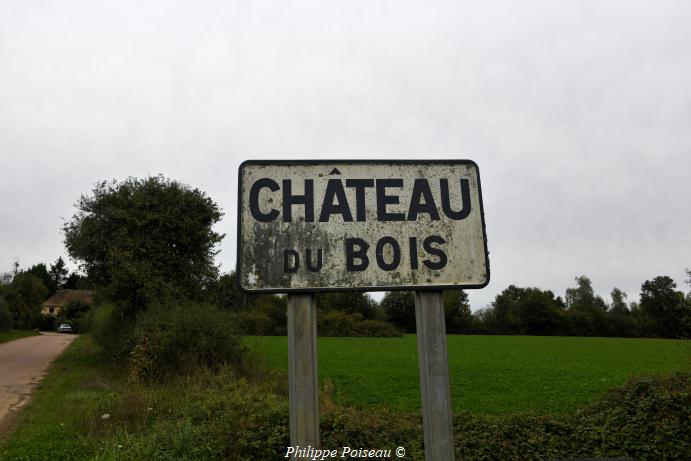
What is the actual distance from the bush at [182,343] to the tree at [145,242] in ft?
10.5

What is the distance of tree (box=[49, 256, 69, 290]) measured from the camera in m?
106

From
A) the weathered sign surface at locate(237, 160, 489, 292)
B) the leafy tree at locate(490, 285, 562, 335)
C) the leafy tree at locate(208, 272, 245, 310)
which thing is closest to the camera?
the weathered sign surface at locate(237, 160, 489, 292)

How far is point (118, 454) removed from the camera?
638 centimetres

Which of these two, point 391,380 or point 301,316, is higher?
point 301,316

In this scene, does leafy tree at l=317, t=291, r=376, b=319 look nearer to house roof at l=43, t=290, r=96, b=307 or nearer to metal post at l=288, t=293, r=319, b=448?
house roof at l=43, t=290, r=96, b=307

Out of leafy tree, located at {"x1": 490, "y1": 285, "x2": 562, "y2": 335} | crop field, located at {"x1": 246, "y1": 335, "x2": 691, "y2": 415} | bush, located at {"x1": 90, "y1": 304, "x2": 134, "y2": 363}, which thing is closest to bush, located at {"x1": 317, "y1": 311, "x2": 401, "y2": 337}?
leafy tree, located at {"x1": 490, "y1": 285, "x2": 562, "y2": 335}

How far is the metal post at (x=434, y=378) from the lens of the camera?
2529mm

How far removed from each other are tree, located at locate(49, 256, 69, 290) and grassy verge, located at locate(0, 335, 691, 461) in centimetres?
11242

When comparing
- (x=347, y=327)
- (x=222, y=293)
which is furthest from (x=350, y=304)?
(x=222, y=293)

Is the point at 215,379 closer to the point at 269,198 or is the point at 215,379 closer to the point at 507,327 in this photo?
the point at 269,198

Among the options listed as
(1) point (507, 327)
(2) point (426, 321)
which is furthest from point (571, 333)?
(2) point (426, 321)

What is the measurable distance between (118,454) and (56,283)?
115183 millimetres

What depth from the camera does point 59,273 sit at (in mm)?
107812

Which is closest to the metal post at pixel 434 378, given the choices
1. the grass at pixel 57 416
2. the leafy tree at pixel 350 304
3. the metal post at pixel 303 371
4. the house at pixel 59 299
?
the metal post at pixel 303 371
